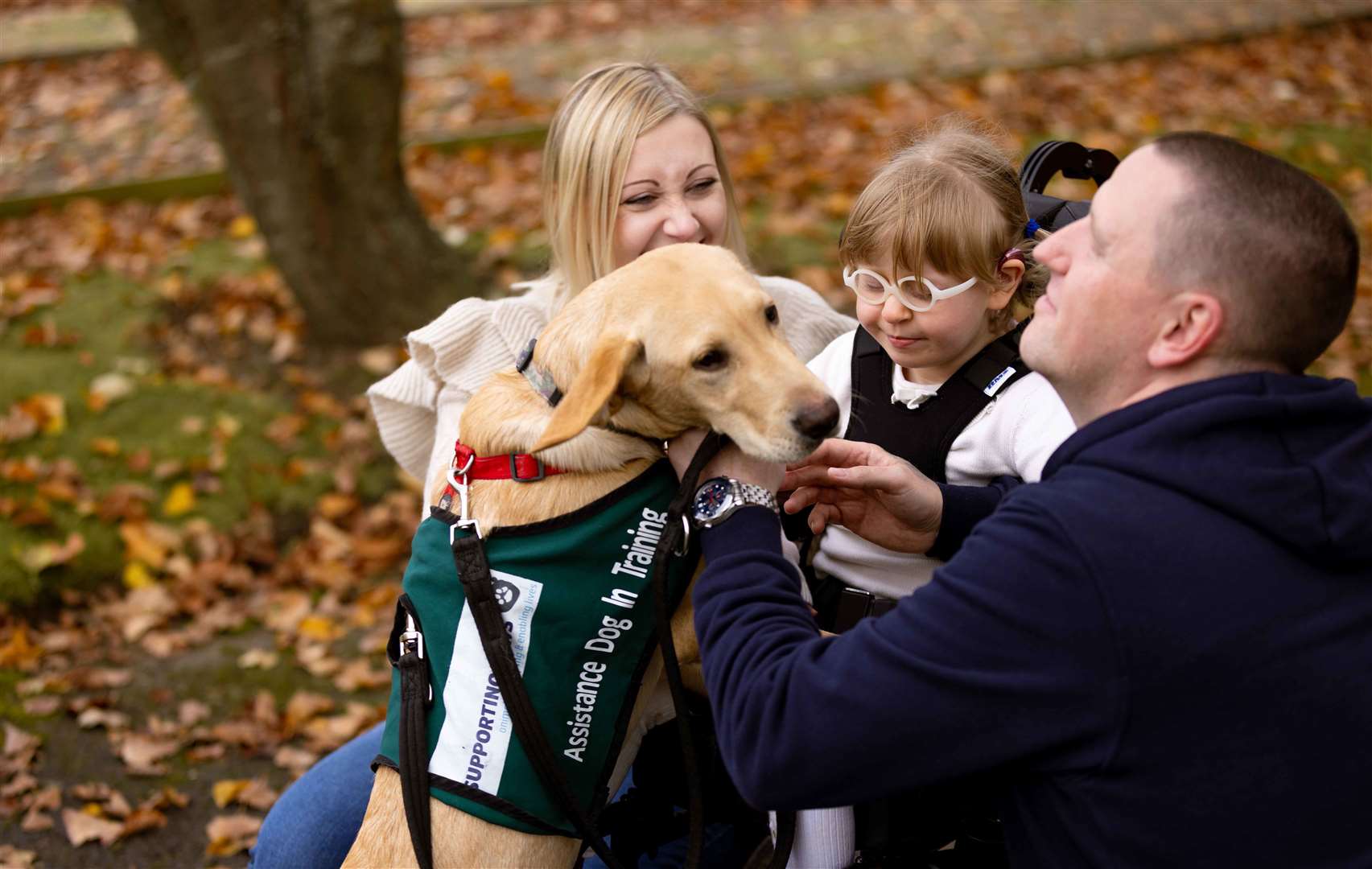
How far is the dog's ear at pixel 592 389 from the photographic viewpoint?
6.47 ft

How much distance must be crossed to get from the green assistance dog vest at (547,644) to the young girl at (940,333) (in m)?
0.52

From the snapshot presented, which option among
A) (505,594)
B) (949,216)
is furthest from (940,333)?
(505,594)

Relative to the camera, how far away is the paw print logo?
7.17 feet

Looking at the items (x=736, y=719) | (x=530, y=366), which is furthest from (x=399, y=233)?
(x=736, y=719)

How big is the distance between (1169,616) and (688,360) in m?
1.01

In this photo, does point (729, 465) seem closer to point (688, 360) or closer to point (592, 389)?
point (688, 360)

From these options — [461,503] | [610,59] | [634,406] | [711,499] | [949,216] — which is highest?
[610,59]

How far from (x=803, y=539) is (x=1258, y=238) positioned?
4.10ft

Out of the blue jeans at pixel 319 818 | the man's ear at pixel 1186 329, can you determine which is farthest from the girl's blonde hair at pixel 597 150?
the man's ear at pixel 1186 329

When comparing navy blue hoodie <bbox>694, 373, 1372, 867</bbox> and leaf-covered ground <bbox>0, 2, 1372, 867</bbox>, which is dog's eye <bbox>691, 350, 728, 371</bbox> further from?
leaf-covered ground <bbox>0, 2, 1372, 867</bbox>

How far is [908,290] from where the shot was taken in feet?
8.32

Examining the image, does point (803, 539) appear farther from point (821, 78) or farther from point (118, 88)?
point (118, 88)

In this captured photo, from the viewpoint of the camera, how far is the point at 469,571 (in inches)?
86.0

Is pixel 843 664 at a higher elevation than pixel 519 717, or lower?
higher
